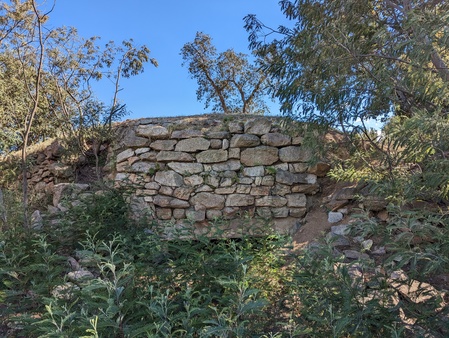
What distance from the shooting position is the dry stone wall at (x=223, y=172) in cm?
520

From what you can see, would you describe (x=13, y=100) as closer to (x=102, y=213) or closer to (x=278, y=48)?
(x=102, y=213)

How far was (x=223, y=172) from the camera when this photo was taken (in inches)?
213

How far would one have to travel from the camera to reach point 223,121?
6.13m

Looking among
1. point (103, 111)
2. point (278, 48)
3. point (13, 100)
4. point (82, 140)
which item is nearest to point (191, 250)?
point (278, 48)

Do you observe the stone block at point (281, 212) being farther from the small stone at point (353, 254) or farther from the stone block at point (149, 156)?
the stone block at point (149, 156)

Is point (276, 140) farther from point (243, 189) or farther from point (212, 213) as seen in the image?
point (212, 213)

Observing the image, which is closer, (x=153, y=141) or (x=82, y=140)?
(x=153, y=141)

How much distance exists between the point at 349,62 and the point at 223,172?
8.05 ft

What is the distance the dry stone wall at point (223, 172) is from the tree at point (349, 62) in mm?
1084

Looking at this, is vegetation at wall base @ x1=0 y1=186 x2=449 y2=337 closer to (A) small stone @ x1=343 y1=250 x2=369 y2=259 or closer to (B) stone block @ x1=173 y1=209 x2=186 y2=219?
(A) small stone @ x1=343 y1=250 x2=369 y2=259

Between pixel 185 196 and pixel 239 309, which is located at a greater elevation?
pixel 185 196

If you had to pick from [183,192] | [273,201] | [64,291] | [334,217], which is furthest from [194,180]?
[64,291]

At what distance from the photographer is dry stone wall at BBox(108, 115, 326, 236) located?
205 inches

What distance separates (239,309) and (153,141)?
443 cm
